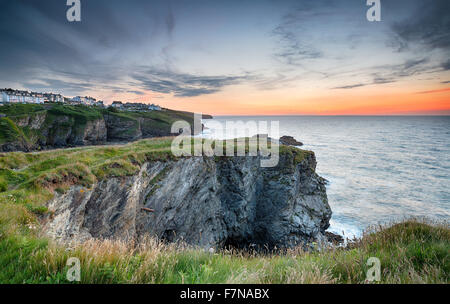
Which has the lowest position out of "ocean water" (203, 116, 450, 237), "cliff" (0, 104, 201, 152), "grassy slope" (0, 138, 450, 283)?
"ocean water" (203, 116, 450, 237)

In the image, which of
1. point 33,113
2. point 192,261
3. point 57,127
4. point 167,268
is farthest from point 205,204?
point 33,113

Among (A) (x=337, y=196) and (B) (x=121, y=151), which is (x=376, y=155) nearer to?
(A) (x=337, y=196)

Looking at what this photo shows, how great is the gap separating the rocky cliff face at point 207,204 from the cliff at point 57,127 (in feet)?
202

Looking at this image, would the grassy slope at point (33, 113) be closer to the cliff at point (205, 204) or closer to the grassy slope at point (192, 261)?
the cliff at point (205, 204)

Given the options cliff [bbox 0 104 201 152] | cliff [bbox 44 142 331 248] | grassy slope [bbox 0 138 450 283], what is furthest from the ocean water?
cliff [bbox 0 104 201 152]

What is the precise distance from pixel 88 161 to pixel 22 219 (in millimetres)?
8376

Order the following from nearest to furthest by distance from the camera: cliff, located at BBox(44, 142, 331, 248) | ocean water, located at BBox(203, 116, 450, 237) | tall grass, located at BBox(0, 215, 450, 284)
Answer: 1. tall grass, located at BBox(0, 215, 450, 284)
2. cliff, located at BBox(44, 142, 331, 248)
3. ocean water, located at BBox(203, 116, 450, 237)

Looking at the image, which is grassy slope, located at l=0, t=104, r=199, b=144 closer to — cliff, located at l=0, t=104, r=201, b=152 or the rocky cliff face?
→ cliff, located at l=0, t=104, r=201, b=152

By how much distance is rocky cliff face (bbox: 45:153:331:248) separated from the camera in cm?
1180

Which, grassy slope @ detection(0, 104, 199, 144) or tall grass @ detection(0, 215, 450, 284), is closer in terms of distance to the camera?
tall grass @ detection(0, 215, 450, 284)

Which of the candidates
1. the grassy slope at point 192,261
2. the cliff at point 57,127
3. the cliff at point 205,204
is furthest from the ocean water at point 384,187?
the cliff at point 57,127

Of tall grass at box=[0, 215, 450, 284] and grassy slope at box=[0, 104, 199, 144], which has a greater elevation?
grassy slope at box=[0, 104, 199, 144]

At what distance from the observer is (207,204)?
20250 millimetres

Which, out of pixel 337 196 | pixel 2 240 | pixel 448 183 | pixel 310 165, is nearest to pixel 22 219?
pixel 2 240
